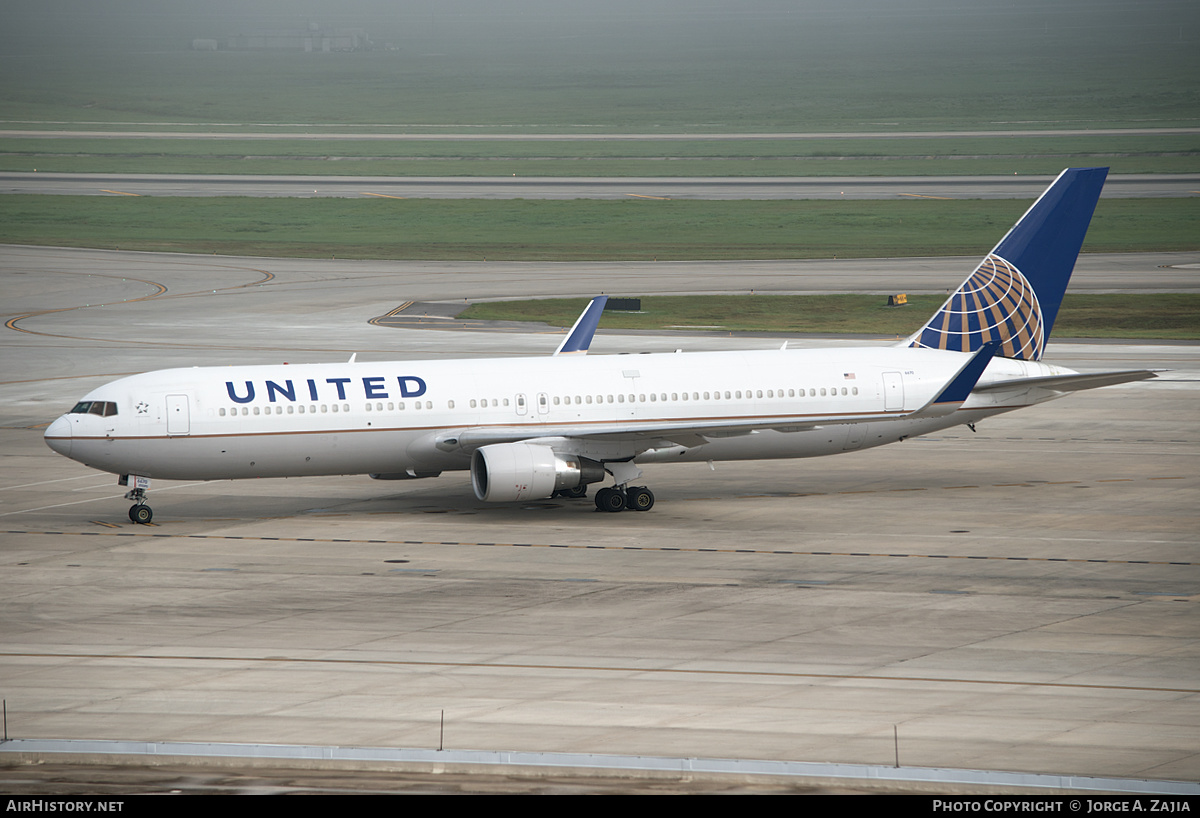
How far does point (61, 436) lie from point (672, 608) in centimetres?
1764

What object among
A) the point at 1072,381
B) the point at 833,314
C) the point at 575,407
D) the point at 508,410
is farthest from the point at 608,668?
the point at 833,314

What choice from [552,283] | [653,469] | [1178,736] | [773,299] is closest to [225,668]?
[1178,736]

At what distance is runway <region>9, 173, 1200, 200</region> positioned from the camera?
449 ft

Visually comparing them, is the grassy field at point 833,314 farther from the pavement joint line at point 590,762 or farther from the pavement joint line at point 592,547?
the pavement joint line at point 590,762

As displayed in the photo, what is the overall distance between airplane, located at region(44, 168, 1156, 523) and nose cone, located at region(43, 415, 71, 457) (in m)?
0.04

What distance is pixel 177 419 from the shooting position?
1481 inches

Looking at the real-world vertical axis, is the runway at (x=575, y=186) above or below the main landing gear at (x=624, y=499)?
above

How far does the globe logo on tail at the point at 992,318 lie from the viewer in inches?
1737

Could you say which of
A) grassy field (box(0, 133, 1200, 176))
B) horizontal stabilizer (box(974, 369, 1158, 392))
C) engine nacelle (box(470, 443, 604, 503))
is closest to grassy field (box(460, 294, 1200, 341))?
horizontal stabilizer (box(974, 369, 1158, 392))

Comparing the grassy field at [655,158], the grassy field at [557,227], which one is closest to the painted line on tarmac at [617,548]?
the grassy field at [557,227]

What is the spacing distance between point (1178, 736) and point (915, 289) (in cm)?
6478

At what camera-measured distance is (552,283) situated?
3568 inches

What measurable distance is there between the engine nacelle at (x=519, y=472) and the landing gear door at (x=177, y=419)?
7.55 metres
